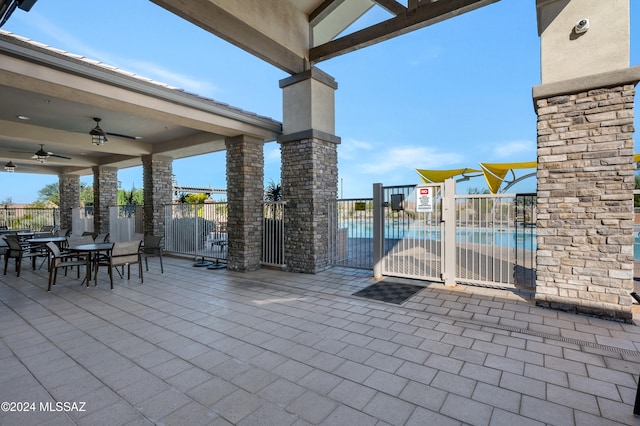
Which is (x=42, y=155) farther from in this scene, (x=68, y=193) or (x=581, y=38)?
(x=581, y=38)

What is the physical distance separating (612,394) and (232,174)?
22.3 feet

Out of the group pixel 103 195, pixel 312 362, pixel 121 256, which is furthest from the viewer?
pixel 103 195

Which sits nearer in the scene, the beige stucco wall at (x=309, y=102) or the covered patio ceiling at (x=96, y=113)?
the covered patio ceiling at (x=96, y=113)

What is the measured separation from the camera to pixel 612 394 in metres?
2.25

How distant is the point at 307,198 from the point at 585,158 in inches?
176

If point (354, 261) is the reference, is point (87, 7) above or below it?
above

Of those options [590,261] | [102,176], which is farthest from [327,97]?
[102,176]

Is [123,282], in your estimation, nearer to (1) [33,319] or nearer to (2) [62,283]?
(2) [62,283]

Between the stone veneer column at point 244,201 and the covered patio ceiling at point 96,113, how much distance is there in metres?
0.35

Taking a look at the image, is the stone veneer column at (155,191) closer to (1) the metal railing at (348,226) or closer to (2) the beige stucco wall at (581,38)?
(1) the metal railing at (348,226)

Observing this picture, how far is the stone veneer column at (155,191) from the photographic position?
948cm

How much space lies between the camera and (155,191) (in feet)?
31.1

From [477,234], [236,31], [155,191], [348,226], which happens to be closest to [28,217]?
[155,191]

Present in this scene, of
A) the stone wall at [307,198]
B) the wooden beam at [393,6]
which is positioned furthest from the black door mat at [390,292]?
the wooden beam at [393,6]
